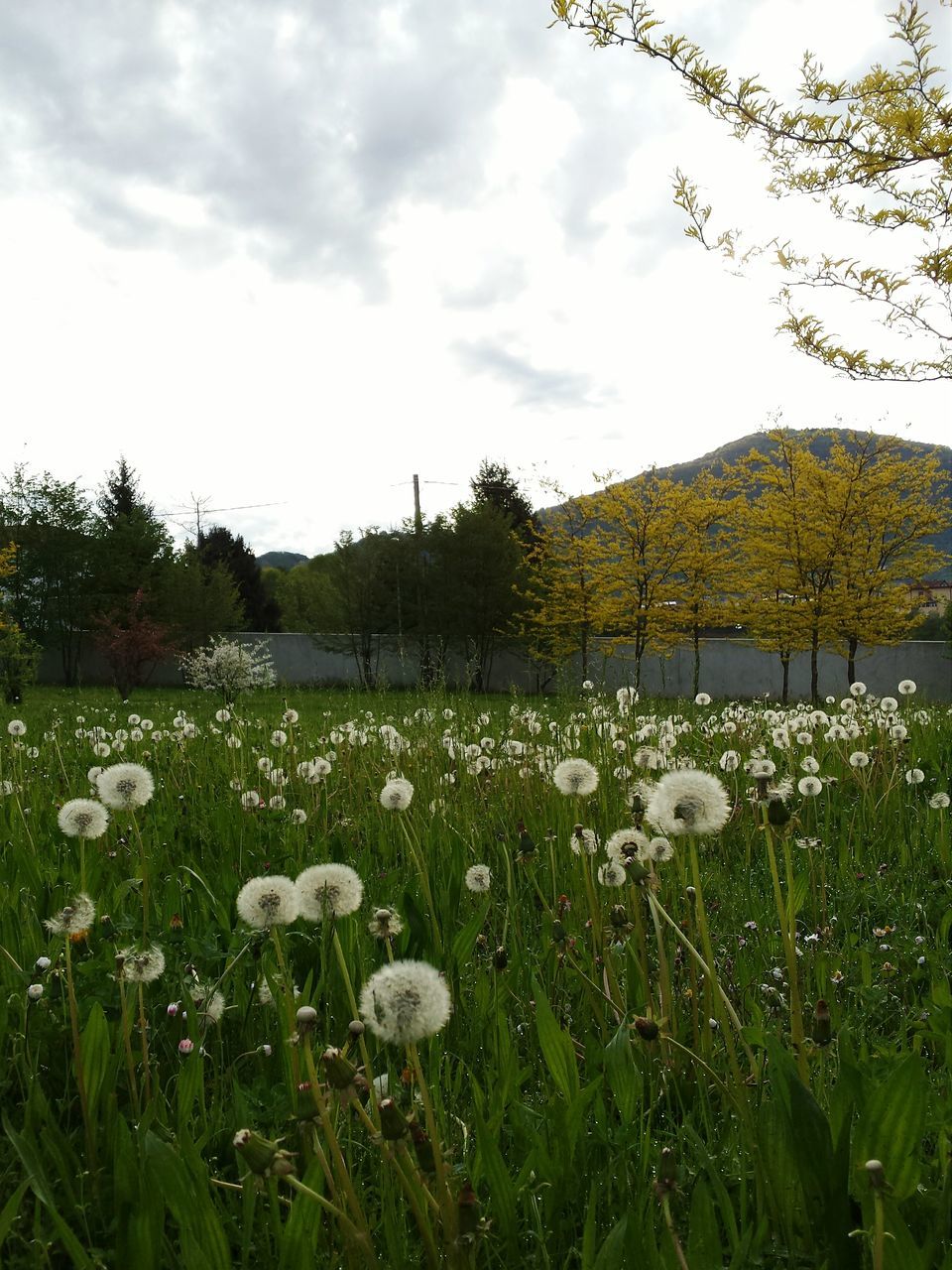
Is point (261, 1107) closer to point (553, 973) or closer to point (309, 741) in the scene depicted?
point (553, 973)

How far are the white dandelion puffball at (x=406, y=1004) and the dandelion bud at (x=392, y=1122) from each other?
91mm

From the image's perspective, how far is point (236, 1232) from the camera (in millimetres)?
1244

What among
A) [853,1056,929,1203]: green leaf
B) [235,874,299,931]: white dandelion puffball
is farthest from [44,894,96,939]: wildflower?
[853,1056,929,1203]: green leaf

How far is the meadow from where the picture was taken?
41.5 inches

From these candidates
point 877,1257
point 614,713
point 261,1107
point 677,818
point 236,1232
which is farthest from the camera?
point 614,713

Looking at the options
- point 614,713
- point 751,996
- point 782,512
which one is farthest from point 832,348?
point 782,512

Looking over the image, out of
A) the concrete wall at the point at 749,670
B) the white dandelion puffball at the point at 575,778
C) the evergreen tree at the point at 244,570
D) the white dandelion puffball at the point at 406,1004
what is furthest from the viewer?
the evergreen tree at the point at 244,570

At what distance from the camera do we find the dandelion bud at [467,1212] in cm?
80

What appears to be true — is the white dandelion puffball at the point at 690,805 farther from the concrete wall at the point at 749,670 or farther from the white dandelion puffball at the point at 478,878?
the concrete wall at the point at 749,670

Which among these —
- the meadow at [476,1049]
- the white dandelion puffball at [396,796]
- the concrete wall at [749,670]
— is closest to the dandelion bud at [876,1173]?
the meadow at [476,1049]

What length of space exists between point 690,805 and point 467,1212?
730 millimetres

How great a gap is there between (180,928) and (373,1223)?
112 centimetres

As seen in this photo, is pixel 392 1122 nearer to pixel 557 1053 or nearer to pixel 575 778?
pixel 557 1053

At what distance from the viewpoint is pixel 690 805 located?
1375mm
